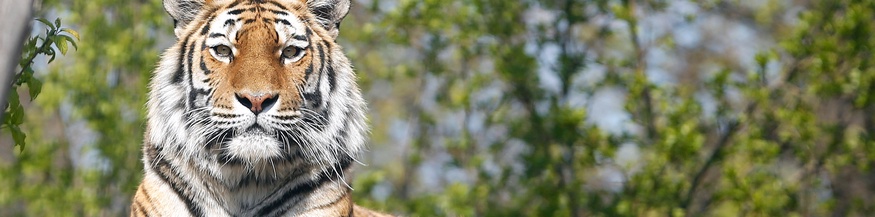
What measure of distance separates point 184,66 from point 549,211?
4.71 m

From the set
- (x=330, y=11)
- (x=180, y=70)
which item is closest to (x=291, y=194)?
(x=180, y=70)

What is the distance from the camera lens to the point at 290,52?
15.3 feet

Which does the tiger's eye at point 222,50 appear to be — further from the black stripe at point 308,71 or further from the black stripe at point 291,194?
the black stripe at point 291,194

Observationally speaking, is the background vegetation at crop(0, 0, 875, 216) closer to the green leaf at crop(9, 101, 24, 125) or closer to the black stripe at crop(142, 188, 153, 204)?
the black stripe at crop(142, 188, 153, 204)

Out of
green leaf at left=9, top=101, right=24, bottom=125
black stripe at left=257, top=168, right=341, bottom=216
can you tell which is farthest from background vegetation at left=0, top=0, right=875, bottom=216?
green leaf at left=9, top=101, right=24, bottom=125

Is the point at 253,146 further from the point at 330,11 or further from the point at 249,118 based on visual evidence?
the point at 330,11

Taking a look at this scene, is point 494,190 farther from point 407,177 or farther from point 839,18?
point 839,18

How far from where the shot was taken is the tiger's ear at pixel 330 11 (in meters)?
5.00

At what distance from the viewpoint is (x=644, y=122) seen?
916 centimetres

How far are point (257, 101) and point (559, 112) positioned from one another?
4.72 metres

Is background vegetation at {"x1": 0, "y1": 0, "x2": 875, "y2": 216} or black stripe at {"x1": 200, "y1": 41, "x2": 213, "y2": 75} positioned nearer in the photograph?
black stripe at {"x1": 200, "y1": 41, "x2": 213, "y2": 75}

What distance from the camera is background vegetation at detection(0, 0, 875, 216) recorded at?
28.8 ft

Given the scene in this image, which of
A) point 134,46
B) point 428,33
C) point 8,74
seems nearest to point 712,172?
point 428,33

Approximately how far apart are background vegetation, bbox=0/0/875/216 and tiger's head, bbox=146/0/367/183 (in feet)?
13.4
